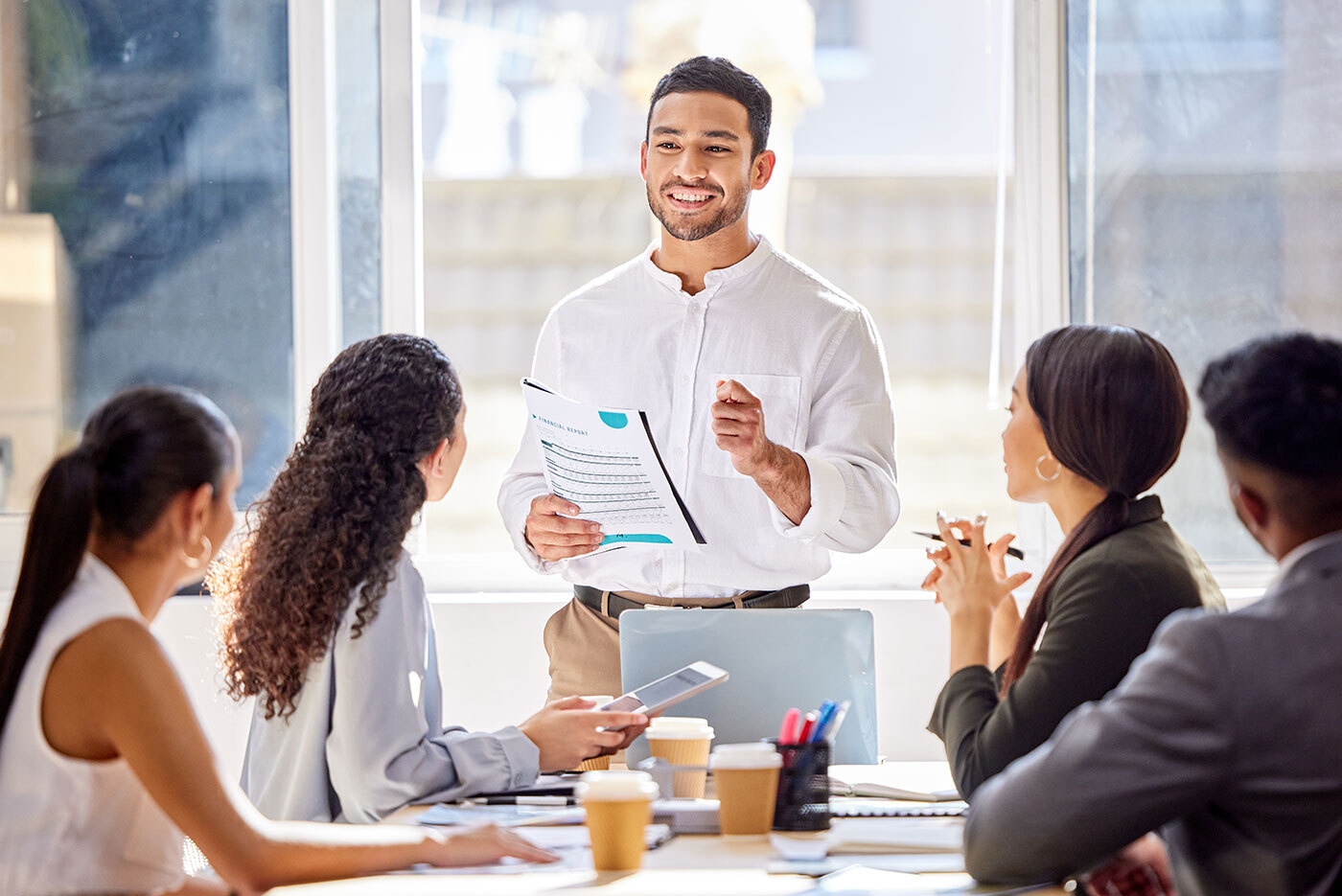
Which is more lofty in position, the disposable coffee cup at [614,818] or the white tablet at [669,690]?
the white tablet at [669,690]

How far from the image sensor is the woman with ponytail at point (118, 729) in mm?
1316

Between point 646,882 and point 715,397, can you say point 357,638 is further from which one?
point 715,397

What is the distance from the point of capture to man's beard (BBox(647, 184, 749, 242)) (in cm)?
267

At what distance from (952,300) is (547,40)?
5.43 ft

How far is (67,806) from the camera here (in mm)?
1333

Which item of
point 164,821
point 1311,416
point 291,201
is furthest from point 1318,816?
point 291,201

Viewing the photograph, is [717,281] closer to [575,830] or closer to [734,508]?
[734,508]

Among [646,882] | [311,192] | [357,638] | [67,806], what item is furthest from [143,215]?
[646,882]

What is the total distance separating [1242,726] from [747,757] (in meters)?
0.55

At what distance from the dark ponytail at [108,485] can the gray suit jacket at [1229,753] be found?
0.93m

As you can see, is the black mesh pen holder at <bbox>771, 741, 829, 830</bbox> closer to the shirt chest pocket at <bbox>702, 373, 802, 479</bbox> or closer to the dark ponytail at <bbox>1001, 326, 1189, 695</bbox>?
the dark ponytail at <bbox>1001, 326, 1189, 695</bbox>

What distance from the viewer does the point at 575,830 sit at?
157 centimetres

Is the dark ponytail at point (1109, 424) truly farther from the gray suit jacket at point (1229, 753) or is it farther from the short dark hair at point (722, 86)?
the short dark hair at point (722, 86)

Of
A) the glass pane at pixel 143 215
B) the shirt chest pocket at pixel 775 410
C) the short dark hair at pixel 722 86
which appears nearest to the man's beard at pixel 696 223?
the short dark hair at pixel 722 86
